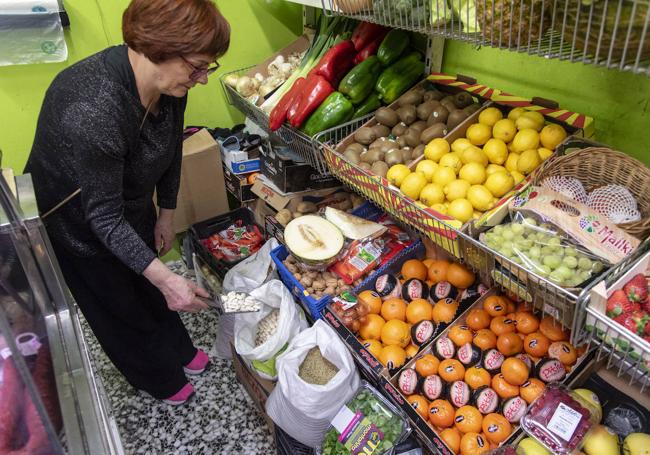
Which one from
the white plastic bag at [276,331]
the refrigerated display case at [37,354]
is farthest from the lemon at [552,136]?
the refrigerated display case at [37,354]

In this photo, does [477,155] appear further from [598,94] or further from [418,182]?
[598,94]

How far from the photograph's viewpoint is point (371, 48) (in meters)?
2.01

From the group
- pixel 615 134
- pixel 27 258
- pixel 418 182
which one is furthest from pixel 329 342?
pixel 615 134

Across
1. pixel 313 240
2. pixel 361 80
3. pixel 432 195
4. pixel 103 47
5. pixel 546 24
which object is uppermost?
pixel 546 24

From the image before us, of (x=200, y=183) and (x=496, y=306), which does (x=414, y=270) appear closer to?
(x=496, y=306)

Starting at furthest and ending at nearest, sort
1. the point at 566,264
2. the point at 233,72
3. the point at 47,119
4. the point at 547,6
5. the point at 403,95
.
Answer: the point at 233,72
the point at 403,95
the point at 47,119
the point at 566,264
the point at 547,6

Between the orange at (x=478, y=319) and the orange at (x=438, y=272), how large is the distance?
212 millimetres

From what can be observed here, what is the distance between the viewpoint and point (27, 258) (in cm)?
100

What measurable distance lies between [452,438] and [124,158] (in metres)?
1.32

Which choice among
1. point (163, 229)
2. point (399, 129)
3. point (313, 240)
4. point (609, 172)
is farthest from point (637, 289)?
point (163, 229)

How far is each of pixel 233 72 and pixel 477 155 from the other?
1.83 meters

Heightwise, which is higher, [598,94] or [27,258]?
[598,94]

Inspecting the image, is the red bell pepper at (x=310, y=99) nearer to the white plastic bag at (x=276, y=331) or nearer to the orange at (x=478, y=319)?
the white plastic bag at (x=276, y=331)

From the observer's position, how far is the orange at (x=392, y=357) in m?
1.55
